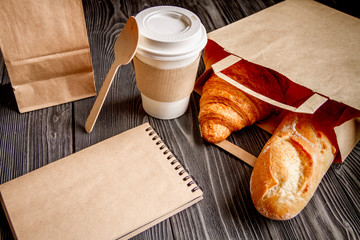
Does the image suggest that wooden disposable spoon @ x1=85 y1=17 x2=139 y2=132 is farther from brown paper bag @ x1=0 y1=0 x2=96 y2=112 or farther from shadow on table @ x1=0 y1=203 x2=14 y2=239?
shadow on table @ x1=0 y1=203 x2=14 y2=239

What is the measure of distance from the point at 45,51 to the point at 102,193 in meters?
0.38

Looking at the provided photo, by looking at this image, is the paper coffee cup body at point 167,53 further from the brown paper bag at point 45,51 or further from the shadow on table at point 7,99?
the shadow on table at point 7,99

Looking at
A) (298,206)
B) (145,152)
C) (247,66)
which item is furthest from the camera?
(247,66)

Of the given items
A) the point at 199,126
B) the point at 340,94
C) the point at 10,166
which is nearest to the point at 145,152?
the point at 199,126

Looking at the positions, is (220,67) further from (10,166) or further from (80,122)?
(10,166)

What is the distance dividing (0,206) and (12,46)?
1.17ft

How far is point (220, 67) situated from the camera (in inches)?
30.2

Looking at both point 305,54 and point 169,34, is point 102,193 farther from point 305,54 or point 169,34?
point 305,54

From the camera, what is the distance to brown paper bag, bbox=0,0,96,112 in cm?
69

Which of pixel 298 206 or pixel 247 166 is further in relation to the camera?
pixel 247 166

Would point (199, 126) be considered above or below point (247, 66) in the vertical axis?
below

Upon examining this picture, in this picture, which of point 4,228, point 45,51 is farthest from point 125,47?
point 4,228

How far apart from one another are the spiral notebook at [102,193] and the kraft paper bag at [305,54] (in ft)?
0.61

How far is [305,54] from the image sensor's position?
2.60 feet
